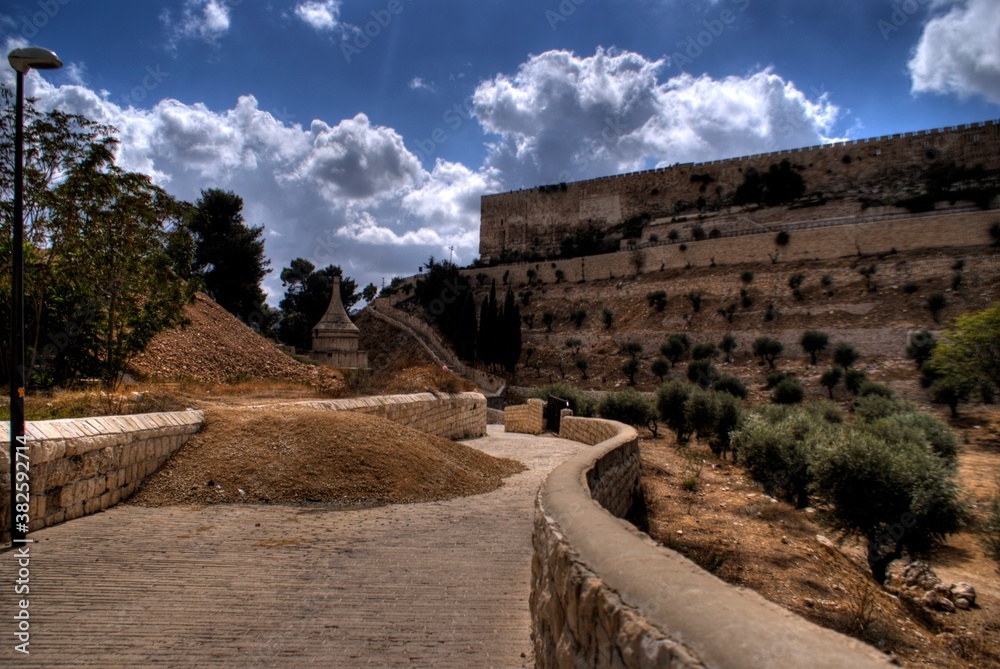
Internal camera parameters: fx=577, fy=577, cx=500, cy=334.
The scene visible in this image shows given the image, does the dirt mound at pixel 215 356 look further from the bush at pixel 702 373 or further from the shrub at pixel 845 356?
the shrub at pixel 845 356

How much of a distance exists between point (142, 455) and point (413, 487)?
280cm

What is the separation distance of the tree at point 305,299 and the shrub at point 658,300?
2239 centimetres

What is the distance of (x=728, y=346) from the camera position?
3388 centimetres

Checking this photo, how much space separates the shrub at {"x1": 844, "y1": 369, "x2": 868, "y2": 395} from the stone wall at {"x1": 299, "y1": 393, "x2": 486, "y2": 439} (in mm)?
18800

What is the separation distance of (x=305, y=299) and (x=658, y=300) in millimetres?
29665

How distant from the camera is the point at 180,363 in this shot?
50.4 feet

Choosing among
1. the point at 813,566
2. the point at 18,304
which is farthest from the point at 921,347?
the point at 18,304

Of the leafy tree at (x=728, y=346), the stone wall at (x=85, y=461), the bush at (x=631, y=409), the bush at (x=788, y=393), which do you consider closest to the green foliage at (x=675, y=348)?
the leafy tree at (x=728, y=346)

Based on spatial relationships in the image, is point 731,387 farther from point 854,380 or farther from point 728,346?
point 728,346

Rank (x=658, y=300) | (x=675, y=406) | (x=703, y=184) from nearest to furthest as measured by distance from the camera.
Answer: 1. (x=675, y=406)
2. (x=658, y=300)
3. (x=703, y=184)

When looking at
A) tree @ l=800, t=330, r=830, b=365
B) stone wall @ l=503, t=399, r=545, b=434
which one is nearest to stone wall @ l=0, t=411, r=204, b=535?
stone wall @ l=503, t=399, r=545, b=434

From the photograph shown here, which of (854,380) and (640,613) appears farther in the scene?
(854,380)

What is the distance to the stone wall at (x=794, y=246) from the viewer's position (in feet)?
119

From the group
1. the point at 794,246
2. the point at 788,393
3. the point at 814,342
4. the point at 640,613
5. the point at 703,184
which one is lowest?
the point at 788,393
